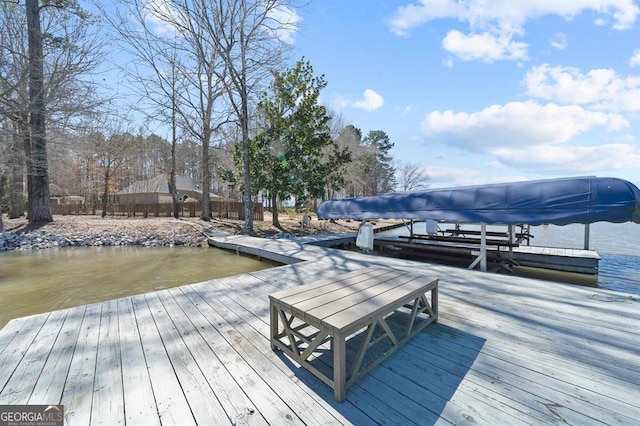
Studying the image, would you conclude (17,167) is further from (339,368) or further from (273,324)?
(339,368)

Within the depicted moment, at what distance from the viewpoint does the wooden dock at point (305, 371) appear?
5.05 ft

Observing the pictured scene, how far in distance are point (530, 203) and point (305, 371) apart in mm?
5241

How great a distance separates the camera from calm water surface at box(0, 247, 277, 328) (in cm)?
448

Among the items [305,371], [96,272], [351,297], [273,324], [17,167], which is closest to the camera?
[305,371]

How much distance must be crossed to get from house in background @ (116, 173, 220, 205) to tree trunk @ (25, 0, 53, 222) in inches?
537

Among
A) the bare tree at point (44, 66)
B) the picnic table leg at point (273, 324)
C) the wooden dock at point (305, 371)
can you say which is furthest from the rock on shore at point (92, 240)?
the picnic table leg at point (273, 324)

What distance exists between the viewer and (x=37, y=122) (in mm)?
10406

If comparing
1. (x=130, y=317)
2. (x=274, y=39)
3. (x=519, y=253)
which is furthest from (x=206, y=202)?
(x=519, y=253)

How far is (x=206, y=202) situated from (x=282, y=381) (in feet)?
47.1

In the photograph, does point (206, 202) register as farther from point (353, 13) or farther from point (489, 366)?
point (489, 366)

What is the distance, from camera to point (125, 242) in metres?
10.0

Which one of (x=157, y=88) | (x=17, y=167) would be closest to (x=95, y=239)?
(x=17, y=167)

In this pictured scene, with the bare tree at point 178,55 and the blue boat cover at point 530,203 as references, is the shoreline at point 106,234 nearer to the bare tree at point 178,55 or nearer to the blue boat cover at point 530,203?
the bare tree at point 178,55

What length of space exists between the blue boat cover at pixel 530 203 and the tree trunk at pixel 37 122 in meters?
12.2
